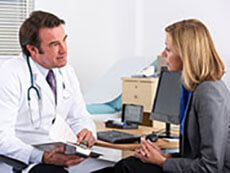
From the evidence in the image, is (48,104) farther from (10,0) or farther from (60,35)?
(10,0)

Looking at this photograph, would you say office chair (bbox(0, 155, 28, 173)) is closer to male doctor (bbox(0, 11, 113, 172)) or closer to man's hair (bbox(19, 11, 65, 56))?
male doctor (bbox(0, 11, 113, 172))

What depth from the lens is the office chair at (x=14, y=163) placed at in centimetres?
213

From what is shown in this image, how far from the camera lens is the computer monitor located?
2.86m

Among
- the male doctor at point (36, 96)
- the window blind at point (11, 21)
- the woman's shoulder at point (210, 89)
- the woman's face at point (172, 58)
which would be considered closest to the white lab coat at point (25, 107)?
the male doctor at point (36, 96)

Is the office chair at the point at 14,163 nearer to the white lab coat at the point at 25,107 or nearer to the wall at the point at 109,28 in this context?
the white lab coat at the point at 25,107

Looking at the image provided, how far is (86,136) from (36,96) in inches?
13.3

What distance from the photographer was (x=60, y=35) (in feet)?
8.11

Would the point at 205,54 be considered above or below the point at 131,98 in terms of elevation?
above

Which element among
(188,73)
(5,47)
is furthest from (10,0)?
(188,73)

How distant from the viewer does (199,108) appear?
197cm

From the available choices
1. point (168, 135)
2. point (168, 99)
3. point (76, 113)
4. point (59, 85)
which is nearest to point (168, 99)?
point (168, 99)

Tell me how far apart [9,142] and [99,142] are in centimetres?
51

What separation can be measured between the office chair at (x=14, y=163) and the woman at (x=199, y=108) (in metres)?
0.43

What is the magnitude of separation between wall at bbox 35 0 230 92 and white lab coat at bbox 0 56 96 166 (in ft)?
9.99
